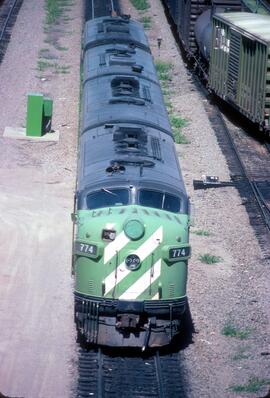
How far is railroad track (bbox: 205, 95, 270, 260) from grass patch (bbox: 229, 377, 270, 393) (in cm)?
550

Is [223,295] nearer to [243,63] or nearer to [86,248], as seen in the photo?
[86,248]

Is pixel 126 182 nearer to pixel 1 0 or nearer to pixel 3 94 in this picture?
pixel 3 94

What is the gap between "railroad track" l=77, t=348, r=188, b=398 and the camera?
1445 cm

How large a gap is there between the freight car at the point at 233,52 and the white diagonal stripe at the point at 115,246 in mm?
12780

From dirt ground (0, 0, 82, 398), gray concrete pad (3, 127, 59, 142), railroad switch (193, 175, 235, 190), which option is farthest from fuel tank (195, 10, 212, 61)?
railroad switch (193, 175, 235, 190)

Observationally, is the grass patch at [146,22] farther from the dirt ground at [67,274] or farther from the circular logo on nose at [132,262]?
the circular logo on nose at [132,262]

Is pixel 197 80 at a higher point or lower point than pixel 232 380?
lower

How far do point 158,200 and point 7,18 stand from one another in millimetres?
32503

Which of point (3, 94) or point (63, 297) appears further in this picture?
point (3, 94)

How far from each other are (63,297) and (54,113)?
48.4ft

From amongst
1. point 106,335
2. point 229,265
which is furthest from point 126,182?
point 229,265

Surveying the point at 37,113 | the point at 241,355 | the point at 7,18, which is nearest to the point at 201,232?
the point at 241,355

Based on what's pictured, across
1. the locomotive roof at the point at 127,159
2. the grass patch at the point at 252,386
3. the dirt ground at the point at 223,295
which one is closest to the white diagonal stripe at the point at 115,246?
the locomotive roof at the point at 127,159

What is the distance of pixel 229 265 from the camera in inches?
781
